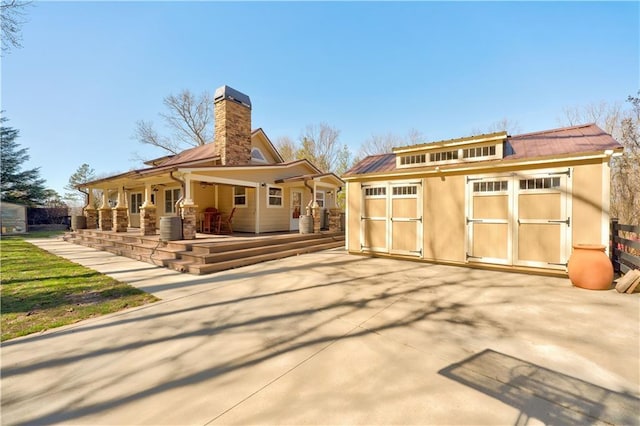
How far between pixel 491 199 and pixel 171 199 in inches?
517

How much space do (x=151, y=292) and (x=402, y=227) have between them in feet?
21.5

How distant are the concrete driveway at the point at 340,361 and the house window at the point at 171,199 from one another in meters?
8.79

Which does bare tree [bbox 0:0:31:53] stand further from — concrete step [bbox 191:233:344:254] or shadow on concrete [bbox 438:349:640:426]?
shadow on concrete [bbox 438:349:640:426]

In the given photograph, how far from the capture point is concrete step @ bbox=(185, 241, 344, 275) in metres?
6.30

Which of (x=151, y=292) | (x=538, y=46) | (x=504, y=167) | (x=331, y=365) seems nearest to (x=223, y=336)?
(x=331, y=365)

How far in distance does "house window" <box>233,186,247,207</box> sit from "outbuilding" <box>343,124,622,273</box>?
5.33 m

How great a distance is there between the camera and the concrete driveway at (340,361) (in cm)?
186

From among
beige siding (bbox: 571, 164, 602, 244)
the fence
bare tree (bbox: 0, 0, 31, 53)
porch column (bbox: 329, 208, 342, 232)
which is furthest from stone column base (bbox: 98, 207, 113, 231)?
the fence

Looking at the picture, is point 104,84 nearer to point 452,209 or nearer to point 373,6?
point 373,6

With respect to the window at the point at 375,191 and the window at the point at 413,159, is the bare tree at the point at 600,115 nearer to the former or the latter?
the window at the point at 413,159

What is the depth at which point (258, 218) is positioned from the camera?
1095 centimetres

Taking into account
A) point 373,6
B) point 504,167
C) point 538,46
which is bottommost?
point 504,167

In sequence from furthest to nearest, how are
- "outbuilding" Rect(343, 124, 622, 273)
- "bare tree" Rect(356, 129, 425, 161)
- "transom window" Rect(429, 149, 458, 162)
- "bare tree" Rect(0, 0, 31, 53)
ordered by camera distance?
"bare tree" Rect(356, 129, 425, 161) < "bare tree" Rect(0, 0, 31, 53) < "transom window" Rect(429, 149, 458, 162) < "outbuilding" Rect(343, 124, 622, 273)

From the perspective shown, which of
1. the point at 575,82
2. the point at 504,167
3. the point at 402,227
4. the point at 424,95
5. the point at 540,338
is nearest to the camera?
the point at 540,338
